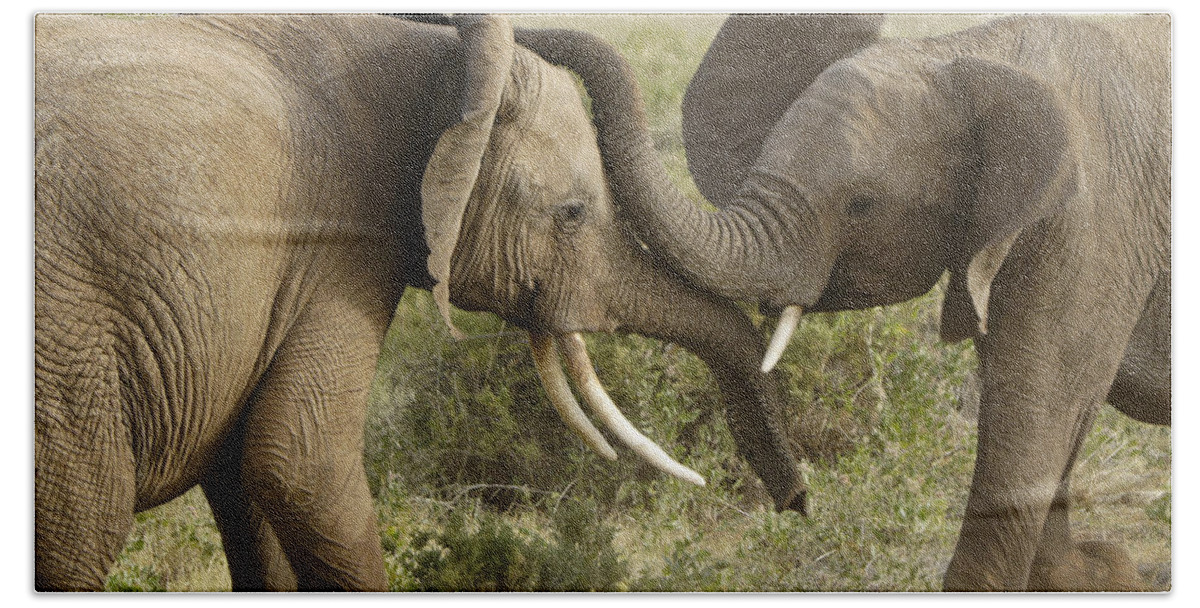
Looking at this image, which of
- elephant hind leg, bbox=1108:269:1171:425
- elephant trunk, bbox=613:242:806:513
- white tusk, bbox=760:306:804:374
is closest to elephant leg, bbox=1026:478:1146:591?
elephant hind leg, bbox=1108:269:1171:425

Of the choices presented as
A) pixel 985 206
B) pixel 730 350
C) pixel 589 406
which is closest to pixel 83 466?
pixel 589 406

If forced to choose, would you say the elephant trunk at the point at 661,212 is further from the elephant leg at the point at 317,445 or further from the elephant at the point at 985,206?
the elephant leg at the point at 317,445

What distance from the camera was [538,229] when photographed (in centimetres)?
366

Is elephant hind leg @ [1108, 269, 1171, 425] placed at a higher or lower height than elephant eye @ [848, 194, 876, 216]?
lower

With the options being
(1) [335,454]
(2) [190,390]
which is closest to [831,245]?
(1) [335,454]

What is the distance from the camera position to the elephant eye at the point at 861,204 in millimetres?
3842

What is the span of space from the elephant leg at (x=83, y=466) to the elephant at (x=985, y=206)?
4.37 ft

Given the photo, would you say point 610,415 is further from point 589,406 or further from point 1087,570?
point 1087,570

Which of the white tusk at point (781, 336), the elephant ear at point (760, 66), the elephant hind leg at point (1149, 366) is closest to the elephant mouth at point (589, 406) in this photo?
the white tusk at point (781, 336)

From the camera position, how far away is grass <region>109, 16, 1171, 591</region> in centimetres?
386

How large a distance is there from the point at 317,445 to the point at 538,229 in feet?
2.46

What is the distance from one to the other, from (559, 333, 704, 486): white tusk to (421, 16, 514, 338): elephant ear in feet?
1.35

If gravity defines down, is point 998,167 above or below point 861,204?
above

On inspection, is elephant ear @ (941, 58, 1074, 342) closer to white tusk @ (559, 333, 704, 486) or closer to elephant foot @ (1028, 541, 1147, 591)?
elephant foot @ (1028, 541, 1147, 591)
